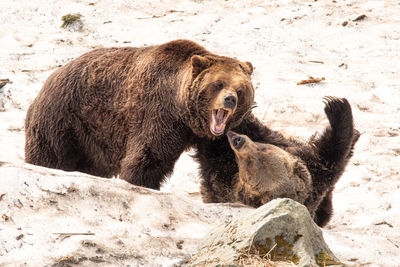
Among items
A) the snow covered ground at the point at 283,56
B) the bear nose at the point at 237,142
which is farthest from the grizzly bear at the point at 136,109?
the snow covered ground at the point at 283,56

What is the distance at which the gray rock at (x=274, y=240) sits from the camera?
3824 millimetres

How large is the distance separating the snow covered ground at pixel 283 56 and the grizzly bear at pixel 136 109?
46.0 inches

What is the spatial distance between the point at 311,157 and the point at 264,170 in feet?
2.25

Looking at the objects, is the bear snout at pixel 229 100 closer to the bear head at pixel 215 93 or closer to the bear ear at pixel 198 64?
the bear head at pixel 215 93

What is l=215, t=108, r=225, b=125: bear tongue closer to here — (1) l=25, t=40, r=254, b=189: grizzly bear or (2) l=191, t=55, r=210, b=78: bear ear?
(1) l=25, t=40, r=254, b=189: grizzly bear

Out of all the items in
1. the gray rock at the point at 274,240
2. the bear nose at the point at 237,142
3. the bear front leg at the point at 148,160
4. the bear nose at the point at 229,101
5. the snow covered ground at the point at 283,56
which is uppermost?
the bear nose at the point at 229,101

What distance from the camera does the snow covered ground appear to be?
6.97 meters

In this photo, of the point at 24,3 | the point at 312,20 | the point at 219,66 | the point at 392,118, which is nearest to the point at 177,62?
the point at 219,66

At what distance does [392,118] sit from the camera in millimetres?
8297

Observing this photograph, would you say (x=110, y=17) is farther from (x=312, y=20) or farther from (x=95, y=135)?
(x=95, y=135)

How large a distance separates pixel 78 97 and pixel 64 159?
683 millimetres

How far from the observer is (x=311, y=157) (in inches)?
244

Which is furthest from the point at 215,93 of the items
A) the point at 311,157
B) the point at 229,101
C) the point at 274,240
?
the point at 274,240

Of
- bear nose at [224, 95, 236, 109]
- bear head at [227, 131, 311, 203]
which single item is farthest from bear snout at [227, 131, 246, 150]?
bear nose at [224, 95, 236, 109]
